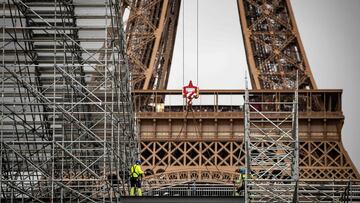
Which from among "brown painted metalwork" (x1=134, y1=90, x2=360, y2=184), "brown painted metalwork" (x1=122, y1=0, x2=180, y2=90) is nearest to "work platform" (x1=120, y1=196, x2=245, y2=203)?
"brown painted metalwork" (x1=134, y1=90, x2=360, y2=184)

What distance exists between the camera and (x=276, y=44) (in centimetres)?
7544

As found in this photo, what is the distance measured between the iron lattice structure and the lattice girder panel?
2020 centimetres

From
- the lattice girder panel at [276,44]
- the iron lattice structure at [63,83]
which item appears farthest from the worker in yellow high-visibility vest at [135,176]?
the lattice girder panel at [276,44]

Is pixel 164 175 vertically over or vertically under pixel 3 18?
under

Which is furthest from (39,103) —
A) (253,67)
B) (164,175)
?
(253,67)

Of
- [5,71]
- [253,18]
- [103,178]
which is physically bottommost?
[103,178]

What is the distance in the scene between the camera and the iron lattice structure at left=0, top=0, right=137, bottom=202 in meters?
51.2

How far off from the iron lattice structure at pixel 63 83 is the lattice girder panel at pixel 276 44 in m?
20.2

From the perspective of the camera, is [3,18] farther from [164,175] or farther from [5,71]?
[164,175]

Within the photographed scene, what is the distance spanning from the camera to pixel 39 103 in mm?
50094

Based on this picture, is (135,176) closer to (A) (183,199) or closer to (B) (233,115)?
(A) (183,199)

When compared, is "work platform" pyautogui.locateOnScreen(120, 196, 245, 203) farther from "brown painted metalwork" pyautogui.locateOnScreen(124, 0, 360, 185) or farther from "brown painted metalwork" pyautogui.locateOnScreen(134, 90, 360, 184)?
"brown painted metalwork" pyautogui.locateOnScreen(134, 90, 360, 184)

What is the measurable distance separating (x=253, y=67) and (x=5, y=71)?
80.3 feet

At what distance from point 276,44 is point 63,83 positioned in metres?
23.6
